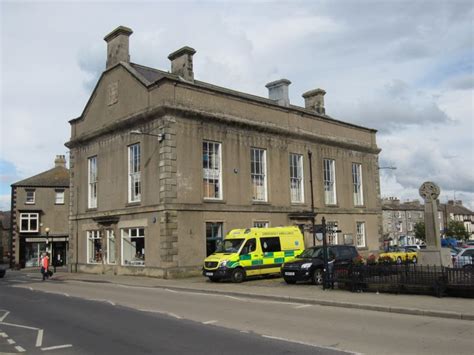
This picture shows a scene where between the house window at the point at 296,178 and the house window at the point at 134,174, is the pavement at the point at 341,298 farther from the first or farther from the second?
the house window at the point at 296,178

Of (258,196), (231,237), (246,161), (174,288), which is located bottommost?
(174,288)

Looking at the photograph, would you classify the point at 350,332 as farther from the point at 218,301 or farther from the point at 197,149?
the point at 197,149

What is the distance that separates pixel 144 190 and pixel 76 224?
8.70 m

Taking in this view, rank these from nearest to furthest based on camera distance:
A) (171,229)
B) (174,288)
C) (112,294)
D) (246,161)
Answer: (112,294), (174,288), (171,229), (246,161)

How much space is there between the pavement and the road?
381mm

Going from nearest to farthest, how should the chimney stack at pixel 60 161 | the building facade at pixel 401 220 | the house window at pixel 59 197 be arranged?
the house window at pixel 59 197, the chimney stack at pixel 60 161, the building facade at pixel 401 220

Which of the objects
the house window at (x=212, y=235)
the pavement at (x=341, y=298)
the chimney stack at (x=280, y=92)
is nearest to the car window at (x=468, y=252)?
the pavement at (x=341, y=298)

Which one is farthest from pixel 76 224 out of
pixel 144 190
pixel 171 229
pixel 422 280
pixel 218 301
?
pixel 422 280

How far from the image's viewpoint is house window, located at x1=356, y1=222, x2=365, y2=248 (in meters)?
35.9

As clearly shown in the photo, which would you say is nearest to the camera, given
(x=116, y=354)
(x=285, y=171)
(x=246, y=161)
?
(x=116, y=354)

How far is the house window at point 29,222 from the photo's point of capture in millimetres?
48625

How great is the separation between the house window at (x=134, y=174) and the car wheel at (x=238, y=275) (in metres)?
8.47

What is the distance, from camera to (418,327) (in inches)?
391

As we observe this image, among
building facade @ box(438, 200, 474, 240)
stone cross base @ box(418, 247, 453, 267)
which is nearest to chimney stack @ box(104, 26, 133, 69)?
stone cross base @ box(418, 247, 453, 267)
